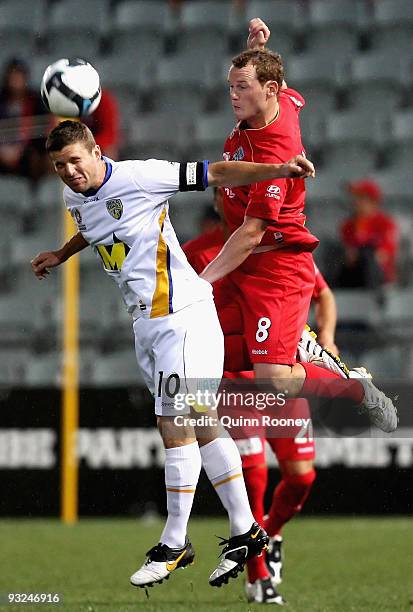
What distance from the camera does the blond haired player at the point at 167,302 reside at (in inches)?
223

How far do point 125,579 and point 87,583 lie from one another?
36 cm

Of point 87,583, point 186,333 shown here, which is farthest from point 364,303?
point 186,333

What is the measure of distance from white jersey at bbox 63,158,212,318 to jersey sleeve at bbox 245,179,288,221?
1.89 feet

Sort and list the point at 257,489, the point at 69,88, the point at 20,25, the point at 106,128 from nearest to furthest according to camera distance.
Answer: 1. the point at 69,88
2. the point at 257,489
3. the point at 106,128
4. the point at 20,25

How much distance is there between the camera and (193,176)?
5.67 metres

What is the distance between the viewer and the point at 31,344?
1063 cm

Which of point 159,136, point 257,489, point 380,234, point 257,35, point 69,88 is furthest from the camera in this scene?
point 159,136

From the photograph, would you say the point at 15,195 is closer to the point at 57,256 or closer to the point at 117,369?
the point at 117,369

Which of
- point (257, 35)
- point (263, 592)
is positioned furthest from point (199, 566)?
point (257, 35)

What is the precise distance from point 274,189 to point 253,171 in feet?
2.31

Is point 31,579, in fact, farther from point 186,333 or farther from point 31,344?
point 31,344

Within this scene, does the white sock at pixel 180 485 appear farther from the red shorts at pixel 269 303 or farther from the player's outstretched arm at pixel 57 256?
the player's outstretched arm at pixel 57 256

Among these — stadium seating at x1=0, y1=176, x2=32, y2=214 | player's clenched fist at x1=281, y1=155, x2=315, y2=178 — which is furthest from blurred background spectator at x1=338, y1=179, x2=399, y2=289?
player's clenched fist at x1=281, y1=155, x2=315, y2=178

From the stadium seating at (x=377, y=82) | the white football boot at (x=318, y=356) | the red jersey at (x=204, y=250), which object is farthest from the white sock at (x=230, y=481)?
the stadium seating at (x=377, y=82)
